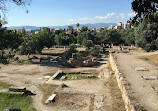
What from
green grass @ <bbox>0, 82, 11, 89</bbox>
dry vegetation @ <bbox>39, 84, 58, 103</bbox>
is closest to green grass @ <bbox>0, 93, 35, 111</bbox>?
dry vegetation @ <bbox>39, 84, 58, 103</bbox>

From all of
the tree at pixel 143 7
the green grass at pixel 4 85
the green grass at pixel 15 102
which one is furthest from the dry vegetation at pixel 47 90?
the tree at pixel 143 7

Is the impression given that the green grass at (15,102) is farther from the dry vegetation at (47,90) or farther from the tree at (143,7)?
the tree at (143,7)

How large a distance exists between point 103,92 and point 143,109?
5.13 meters

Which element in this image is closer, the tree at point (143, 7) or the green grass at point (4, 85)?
the tree at point (143, 7)

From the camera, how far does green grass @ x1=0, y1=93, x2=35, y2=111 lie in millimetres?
10688

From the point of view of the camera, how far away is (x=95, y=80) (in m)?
15.9

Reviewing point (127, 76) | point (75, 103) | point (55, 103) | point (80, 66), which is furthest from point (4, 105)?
point (80, 66)

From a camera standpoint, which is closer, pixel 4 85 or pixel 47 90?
pixel 47 90

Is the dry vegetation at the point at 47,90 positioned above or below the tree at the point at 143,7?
below

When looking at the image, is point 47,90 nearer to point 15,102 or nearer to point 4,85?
point 15,102

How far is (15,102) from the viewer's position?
11453 millimetres

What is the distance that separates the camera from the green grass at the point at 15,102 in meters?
10.7

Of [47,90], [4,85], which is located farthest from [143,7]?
[4,85]

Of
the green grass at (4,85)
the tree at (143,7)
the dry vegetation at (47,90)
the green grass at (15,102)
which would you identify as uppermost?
the tree at (143,7)
